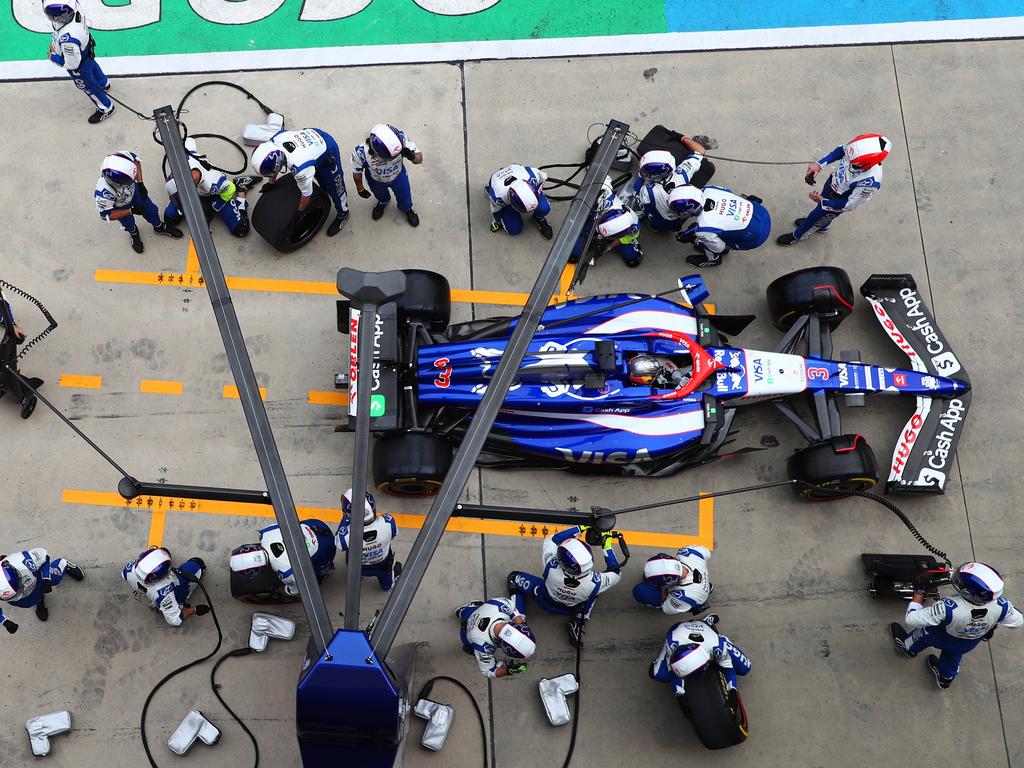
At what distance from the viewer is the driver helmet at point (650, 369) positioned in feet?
22.4

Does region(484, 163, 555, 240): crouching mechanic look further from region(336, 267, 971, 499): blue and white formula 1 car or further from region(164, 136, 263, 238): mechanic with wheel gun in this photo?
region(164, 136, 263, 238): mechanic with wheel gun

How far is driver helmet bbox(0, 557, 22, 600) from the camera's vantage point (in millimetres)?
6098

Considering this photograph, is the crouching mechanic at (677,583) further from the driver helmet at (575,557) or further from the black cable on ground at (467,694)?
the black cable on ground at (467,694)

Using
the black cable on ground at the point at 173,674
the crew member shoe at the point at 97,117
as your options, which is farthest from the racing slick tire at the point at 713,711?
the crew member shoe at the point at 97,117

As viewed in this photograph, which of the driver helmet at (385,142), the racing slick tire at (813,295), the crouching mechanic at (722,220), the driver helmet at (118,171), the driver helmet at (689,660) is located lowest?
the driver helmet at (689,660)

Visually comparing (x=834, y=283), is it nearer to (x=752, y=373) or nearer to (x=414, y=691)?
(x=752, y=373)

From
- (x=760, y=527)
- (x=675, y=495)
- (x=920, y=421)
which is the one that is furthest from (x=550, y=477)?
(x=920, y=421)

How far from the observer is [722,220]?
24.6ft

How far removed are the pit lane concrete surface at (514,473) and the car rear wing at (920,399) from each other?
0.39 meters

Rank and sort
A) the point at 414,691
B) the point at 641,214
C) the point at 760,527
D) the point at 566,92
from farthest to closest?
the point at 566,92, the point at 641,214, the point at 760,527, the point at 414,691

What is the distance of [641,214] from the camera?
8000 mm

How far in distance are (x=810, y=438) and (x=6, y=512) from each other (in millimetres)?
7134

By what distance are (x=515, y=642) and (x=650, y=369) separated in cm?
249

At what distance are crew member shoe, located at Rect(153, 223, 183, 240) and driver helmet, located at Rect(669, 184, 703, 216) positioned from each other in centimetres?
487
